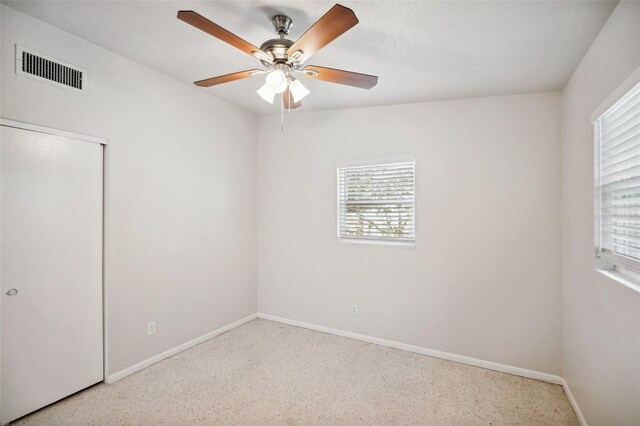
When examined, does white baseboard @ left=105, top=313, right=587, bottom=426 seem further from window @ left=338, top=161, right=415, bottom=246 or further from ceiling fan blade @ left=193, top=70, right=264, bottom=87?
ceiling fan blade @ left=193, top=70, right=264, bottom=87

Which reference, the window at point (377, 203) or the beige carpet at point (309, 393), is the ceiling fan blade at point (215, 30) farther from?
the beige carpet at point (309, 393)

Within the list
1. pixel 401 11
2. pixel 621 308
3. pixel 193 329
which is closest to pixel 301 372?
pixel 193 329

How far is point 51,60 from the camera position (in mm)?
2182

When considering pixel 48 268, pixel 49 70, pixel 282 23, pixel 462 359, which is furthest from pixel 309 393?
pixel 49 70

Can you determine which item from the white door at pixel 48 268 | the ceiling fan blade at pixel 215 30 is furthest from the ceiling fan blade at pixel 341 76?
the white door at pixel 48 268

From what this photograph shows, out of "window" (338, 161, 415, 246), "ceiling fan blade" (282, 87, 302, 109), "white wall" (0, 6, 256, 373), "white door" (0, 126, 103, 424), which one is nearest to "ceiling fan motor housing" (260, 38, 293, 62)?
"ceiling fan blade" (282, 87, 302, 109)

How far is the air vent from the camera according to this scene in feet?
6.72

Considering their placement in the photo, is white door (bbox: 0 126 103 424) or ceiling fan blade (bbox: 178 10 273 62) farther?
white door (bbox: 0 126 103 424)

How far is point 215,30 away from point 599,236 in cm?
251

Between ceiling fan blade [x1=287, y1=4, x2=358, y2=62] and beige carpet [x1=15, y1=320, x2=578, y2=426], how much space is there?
2.38 m

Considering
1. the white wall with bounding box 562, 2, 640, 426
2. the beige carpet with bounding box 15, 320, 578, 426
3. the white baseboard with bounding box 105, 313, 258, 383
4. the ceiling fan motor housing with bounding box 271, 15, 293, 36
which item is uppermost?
the ceiling fan motor housing with bounding box 271, 15, 293, 36

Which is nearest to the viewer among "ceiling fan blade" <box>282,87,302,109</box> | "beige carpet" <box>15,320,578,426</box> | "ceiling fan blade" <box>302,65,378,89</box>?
"ceiling fan blade" <box>302,65,378,89</box>

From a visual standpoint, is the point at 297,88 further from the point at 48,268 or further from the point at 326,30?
the point at 48,268

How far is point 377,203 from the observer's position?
3.54 m
